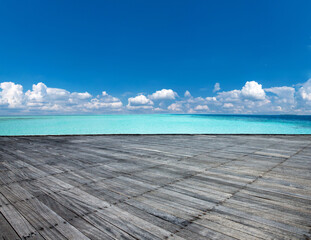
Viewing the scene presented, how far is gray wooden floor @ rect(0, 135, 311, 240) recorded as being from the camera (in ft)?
6.18

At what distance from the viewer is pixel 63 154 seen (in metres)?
5.39

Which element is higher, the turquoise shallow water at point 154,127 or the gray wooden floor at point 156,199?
the gray wooden floor at point 156,199

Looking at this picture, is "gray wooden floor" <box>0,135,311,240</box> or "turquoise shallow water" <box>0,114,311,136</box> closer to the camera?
"gray wooden floor" <box>0,135,311,240</box>

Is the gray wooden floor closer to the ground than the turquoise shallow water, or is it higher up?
higher up

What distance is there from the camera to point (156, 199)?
2537mm

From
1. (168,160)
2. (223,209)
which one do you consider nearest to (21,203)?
(223,209)

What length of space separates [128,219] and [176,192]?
89cm

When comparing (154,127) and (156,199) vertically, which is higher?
(156,199)

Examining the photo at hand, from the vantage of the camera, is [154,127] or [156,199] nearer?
[156,199]

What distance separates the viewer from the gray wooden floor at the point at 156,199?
1885 mm

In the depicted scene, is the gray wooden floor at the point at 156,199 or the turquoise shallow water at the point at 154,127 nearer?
the gray wooden floor at the point at 156,199

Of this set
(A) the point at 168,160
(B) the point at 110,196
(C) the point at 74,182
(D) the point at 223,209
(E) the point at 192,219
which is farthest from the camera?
(A) the point at 168,160

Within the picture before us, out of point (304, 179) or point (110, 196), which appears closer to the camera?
point (110, 196)

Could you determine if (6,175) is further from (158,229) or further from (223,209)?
(223,209)
